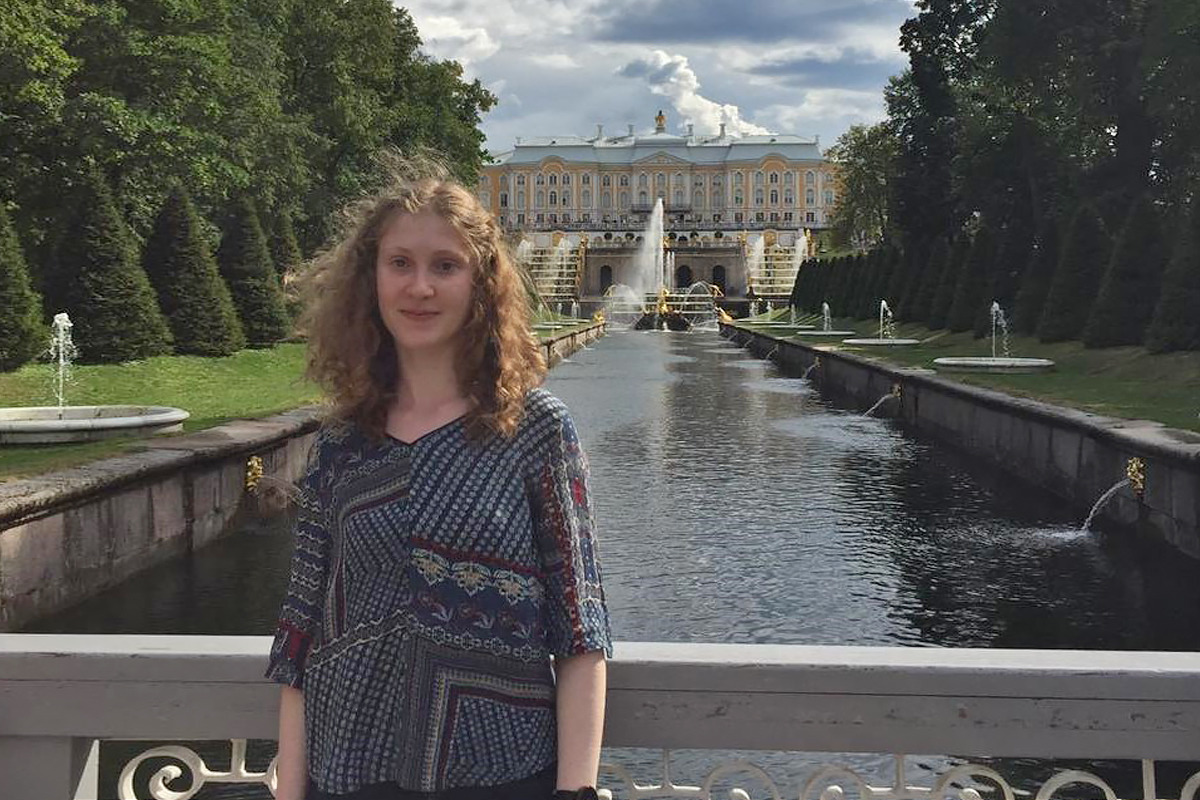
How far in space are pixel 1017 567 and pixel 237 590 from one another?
5031 millimetres

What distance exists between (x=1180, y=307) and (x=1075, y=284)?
5.30 metres

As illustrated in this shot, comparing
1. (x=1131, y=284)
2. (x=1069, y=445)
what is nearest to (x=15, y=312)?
(x=1069, y=445)

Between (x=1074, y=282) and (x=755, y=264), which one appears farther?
(x=755, y=264)

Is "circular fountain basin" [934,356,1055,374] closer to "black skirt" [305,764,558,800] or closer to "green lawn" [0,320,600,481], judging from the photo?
"green lawn" [0,320,600,481]

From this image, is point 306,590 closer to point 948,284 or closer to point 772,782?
point 772,782

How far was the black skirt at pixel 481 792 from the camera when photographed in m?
1.56

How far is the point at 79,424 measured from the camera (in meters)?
8.98

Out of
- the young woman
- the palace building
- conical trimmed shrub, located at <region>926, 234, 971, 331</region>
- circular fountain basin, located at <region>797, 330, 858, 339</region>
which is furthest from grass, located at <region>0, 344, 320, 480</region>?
the palace building

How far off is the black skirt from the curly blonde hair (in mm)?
465

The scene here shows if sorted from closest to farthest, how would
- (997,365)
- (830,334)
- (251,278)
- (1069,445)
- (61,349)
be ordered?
1. (1069,445)
2. (61,349)
3. (997,365)
4. (251,278)
5. (830,334)

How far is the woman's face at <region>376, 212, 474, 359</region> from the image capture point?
5.54 feet

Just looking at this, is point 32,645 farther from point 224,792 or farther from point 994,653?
point 224,792

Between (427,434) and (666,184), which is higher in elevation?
(666,184)

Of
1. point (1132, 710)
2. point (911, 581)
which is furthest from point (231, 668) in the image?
point (911, 581)
